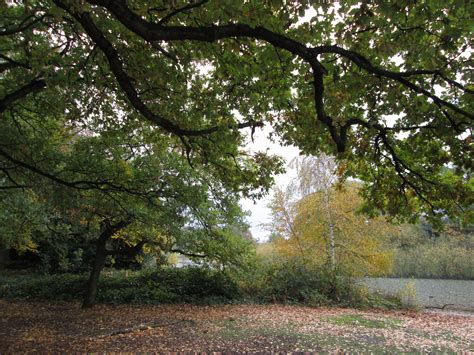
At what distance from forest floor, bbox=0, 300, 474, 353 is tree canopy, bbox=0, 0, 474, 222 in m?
3.17

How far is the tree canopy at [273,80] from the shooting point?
3900 mm

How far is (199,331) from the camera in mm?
8578

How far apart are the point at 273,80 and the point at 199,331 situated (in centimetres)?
620

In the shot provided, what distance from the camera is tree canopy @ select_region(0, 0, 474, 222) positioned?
3.90m

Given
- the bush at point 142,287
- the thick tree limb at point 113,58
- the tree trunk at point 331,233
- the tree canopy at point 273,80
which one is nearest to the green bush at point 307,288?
the tree trunk at point 331,233

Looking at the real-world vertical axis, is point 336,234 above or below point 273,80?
below

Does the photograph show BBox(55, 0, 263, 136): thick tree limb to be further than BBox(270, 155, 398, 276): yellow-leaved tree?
No

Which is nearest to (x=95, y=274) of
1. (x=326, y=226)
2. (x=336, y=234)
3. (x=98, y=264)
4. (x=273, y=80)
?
(x=98, y=264)

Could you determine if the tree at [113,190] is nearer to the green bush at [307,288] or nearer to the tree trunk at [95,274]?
the tree trunk at [95,274]

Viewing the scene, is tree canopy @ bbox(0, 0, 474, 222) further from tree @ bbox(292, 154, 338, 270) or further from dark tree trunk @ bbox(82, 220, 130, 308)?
tree @ bbox(292, 154, 338, 270)

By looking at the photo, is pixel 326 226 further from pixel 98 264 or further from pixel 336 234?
pixel 98 264

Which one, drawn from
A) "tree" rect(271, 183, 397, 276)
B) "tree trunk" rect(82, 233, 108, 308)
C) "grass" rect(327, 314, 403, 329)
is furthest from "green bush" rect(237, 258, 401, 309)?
"tree trunk" rect(82, 233, 108, 308)

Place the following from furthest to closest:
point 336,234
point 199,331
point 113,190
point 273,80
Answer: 1. point 336,234
2. point 199,331
3. point 113,190
4. point 273,80

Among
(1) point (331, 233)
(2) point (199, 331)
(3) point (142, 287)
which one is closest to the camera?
(2) point (199, 331)
